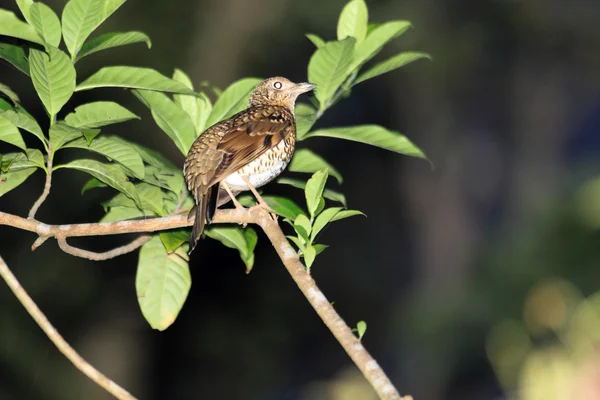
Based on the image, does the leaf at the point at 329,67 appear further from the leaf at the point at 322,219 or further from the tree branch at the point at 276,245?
the leaf at the point at 322,219

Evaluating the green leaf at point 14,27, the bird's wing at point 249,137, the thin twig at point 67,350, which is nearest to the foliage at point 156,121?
the green leaf at point 14,27

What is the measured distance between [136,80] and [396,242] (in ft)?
74.4

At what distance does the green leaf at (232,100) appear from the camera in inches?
147

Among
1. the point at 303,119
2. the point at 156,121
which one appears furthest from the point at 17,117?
the point at 303,119

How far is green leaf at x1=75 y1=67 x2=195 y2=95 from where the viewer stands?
322 cm

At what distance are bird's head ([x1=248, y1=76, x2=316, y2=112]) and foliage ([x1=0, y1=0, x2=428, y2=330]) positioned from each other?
1176mm

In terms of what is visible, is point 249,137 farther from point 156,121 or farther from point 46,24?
point 46,24

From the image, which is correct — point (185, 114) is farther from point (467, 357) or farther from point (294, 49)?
point (294, 49)

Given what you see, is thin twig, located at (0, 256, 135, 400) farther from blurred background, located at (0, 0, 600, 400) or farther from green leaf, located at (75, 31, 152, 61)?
green leaf, located at (75, 31, 152, 61)

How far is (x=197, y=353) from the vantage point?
16.1 m

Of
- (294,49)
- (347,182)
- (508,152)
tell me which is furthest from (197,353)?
(508,152)

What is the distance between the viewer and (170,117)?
145 inches

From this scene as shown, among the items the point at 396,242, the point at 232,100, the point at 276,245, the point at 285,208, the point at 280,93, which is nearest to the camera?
the point at 276,245

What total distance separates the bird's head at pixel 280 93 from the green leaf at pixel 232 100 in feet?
4.93
